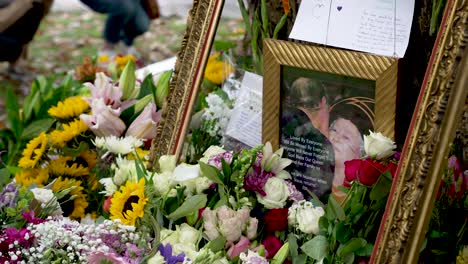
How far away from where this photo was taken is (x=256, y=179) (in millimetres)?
1412

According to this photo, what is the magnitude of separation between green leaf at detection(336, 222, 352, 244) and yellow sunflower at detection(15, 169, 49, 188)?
2.41ft

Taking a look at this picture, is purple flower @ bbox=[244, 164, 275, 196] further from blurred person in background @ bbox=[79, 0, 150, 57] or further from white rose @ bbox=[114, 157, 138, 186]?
blurred person in background @ bbox=[79, 0, 150, 57]

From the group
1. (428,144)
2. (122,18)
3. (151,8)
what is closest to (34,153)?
(428,144)

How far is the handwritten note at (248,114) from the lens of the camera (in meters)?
1.62

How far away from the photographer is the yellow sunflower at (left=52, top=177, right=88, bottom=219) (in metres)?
1.67

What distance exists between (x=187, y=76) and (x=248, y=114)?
15 centimetres

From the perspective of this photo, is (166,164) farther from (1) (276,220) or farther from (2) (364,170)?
(2) (364,170)

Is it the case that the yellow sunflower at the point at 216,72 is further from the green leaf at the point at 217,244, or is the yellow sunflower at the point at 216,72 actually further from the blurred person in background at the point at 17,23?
the blurred person in background at the point at 17,23

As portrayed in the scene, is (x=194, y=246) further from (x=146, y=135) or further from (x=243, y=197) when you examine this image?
(x=146, y=135)

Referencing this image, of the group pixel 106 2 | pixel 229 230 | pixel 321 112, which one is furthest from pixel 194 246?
pixel 106 2

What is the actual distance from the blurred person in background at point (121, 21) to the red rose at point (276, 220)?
14.2 feet

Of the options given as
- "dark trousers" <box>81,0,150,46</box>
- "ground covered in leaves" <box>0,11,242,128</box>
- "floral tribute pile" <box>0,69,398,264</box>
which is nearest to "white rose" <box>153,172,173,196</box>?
"floral tribute pile" <box>0,69,398,264</box>

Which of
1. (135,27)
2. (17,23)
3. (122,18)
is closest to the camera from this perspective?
(17,23)

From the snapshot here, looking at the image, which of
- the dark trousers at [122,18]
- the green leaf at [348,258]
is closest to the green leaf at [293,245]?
the green leaf at [348,258]
